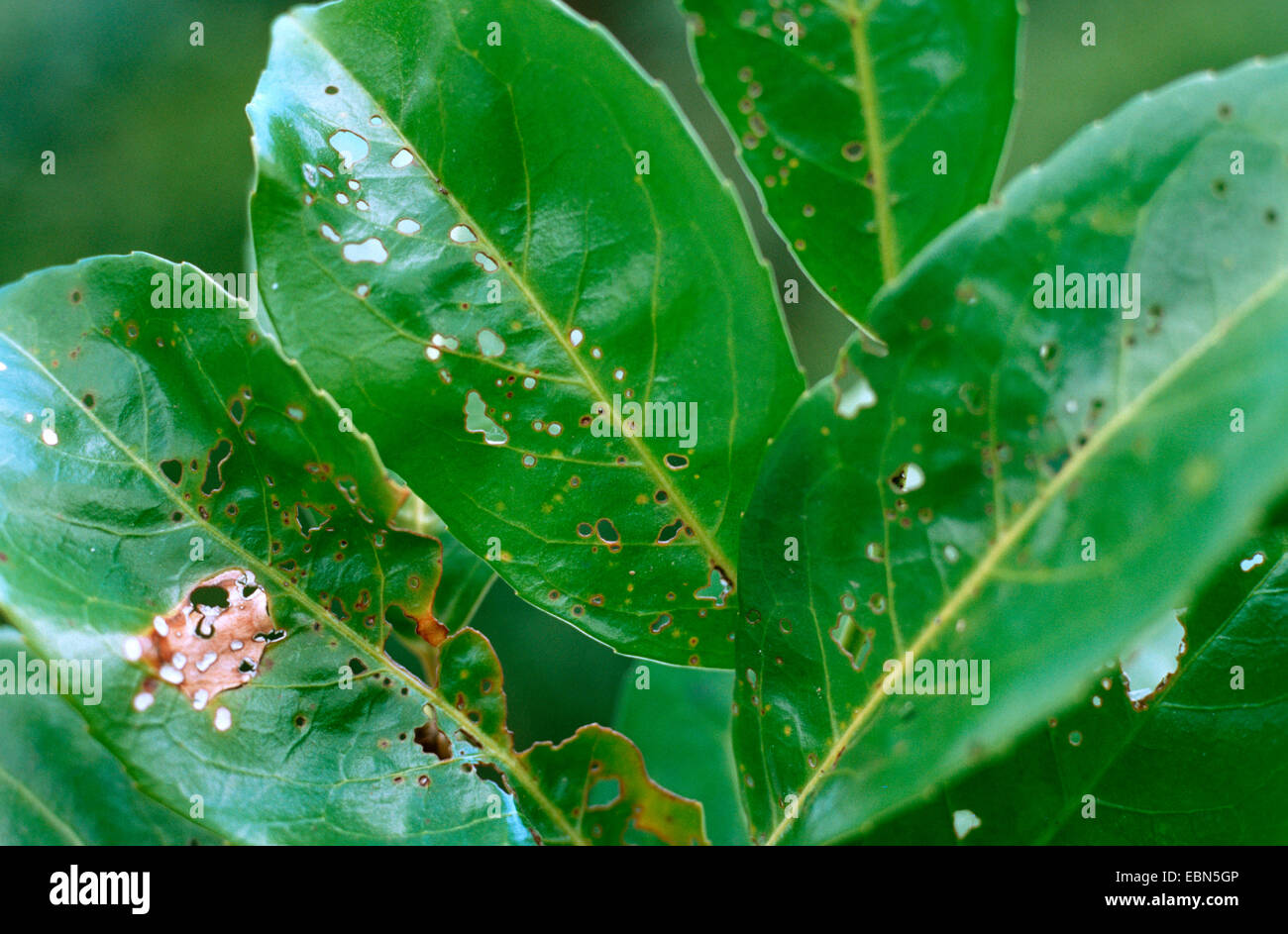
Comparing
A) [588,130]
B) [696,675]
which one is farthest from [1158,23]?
[588,130]

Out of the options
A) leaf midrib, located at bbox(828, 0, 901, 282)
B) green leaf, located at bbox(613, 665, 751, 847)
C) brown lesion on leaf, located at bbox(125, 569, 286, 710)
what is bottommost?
green leaf, located at bbox(613, 665, 751, 847)

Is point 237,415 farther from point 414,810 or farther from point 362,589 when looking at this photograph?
point 414,810

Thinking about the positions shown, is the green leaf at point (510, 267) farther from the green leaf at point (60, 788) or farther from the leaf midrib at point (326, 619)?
the green leaf at point (60, 788)

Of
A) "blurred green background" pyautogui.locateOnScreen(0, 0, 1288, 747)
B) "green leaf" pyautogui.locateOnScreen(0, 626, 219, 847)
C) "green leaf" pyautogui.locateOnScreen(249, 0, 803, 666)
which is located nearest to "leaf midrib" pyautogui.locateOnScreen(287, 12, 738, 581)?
"green leaf" pyautogui.locateOnScreen(249, 0, 803, 666)

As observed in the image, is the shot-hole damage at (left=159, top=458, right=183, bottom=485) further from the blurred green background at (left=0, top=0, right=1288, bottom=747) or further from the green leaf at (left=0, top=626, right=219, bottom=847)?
the blurred green background at (left=0, top=0, right=1288, bottom=747)

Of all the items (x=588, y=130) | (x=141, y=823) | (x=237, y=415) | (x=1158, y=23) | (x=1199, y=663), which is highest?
(x=1158, y=23)

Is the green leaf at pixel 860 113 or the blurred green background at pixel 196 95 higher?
the blurred green background at pixel 196 95

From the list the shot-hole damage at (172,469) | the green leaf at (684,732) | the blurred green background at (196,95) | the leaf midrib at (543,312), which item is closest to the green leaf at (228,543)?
the shot-hole damage at (172,469)
